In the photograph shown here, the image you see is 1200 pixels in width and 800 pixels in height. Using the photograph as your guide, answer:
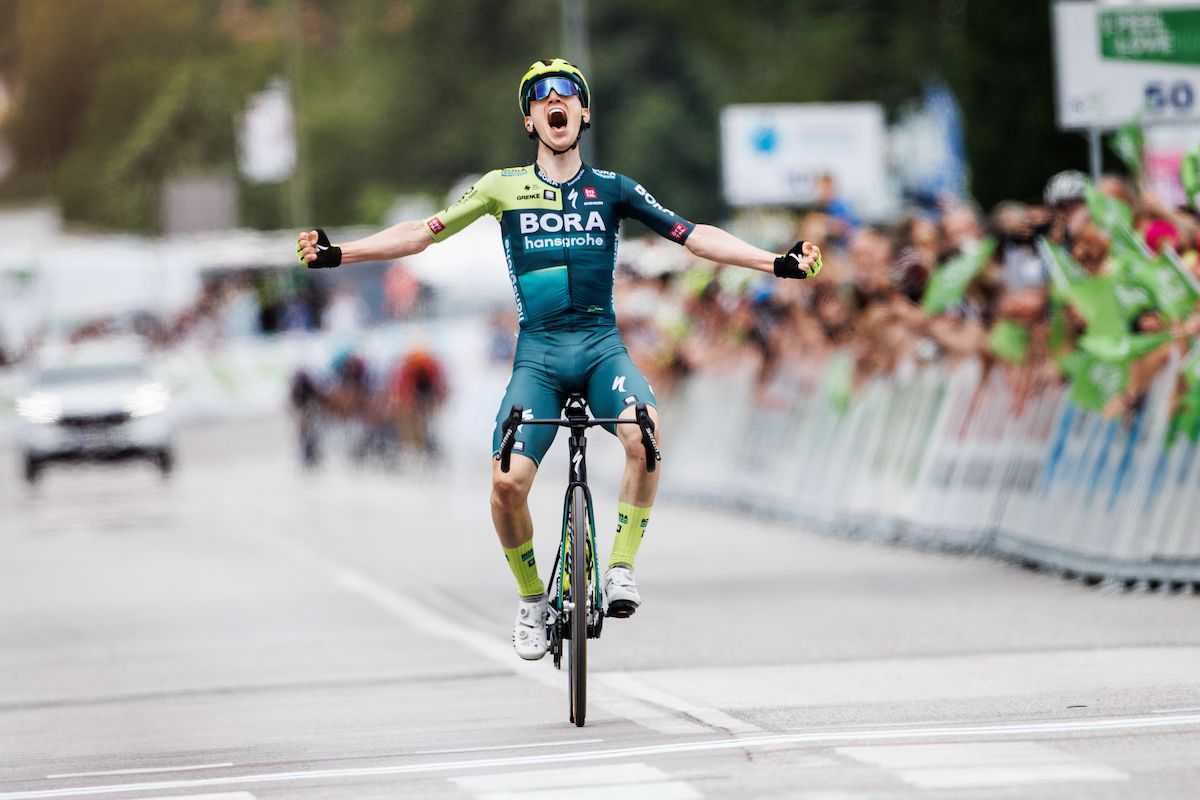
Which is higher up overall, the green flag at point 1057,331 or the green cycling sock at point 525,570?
the green flag at point 1057,331

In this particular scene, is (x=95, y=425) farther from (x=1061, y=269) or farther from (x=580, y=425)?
(x=580, y=425)

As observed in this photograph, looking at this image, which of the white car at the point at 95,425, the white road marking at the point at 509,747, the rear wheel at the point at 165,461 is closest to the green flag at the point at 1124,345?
the white road marking at the point at 509,747

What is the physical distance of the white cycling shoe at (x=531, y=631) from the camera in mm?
9961

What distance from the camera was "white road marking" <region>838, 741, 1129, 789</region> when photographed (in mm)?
7555

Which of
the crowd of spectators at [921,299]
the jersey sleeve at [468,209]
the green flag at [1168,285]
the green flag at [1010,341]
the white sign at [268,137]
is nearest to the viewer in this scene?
the jersey sleeve at [468,209]

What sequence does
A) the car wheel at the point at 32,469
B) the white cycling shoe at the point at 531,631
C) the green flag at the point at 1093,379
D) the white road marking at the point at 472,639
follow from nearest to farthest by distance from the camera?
the white road marking at the point at 472,639 → the white cycling shoe at the point at 531,631 → the green flag at the point at 1093,379 → the car wheel at the point at 32,469

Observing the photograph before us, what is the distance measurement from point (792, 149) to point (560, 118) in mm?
25664

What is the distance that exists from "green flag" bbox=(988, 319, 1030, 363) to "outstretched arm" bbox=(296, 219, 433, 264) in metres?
6.68

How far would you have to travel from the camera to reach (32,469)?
36.6 metres

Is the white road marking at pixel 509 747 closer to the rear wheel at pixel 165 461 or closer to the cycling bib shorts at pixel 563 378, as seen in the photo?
the cycling bib shorts at pixel 563 378

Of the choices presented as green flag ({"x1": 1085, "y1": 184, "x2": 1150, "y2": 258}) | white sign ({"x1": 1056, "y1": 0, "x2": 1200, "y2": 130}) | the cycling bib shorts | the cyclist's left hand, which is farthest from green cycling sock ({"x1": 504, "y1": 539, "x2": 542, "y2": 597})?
white sign ({"x1": 1056, "y1": 0, "x2": 1200, "y2": 130})

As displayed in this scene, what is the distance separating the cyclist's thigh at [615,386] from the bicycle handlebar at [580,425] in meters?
0.09

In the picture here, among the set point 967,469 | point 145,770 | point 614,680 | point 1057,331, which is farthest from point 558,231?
point 967,469

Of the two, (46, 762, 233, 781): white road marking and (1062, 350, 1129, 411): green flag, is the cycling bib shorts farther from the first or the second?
(1062, 350, 1129, 411): green flag
